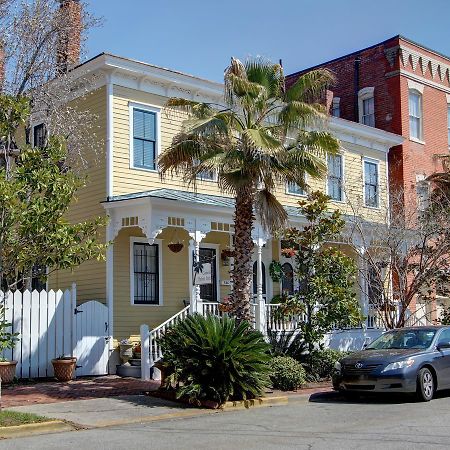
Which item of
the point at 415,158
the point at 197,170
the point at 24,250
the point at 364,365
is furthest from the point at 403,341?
the point at 415,158

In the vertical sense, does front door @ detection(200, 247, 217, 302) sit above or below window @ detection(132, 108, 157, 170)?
below

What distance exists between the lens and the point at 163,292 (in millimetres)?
19625

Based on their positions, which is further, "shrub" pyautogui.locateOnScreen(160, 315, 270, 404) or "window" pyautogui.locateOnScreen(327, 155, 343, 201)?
"window" pyautogui.locateOnScreen(327, 155, 343, 201)

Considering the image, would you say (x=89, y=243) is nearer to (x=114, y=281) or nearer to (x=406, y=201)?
(x=114, y=281)

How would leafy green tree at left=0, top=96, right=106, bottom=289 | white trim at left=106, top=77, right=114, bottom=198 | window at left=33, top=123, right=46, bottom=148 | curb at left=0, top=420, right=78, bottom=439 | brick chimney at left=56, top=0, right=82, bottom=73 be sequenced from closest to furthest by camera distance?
1. curb at left=0, top=420, right=78, bottom=439
2. leafy green tree at left=0, top=96, right=106, bottom=289
3. white trim at left=106, top=77, right=114, bottom=198
4. brick chimney at left=56, top=0, right=82, bottom=73
5. window at left=33, top=123, right=46, bottom=148

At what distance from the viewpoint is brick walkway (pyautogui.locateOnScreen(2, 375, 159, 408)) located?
43.9 ft

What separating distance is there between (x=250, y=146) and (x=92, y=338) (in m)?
6.37

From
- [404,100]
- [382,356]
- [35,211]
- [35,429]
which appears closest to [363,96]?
[404,100]

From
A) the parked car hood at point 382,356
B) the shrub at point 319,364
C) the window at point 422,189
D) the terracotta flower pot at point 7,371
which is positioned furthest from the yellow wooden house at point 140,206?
the window at point 422,189

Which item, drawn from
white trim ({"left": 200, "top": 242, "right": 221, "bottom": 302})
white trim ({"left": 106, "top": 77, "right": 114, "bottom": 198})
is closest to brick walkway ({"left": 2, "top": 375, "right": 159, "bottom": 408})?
white trim ({"left": 106, "top": 77, "right": 114, "bottom": 198})

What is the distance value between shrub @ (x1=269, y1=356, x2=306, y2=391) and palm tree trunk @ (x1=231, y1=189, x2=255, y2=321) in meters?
1.28

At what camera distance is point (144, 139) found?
19.5 metres

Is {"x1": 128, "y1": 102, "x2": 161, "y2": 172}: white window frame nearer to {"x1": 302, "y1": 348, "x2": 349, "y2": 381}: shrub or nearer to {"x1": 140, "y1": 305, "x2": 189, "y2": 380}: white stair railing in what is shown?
{"x1": 140, "y1": 305, "x2": 189, "y2": 380}: white stair railing

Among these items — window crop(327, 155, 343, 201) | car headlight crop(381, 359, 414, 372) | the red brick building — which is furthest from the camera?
the red brick building
